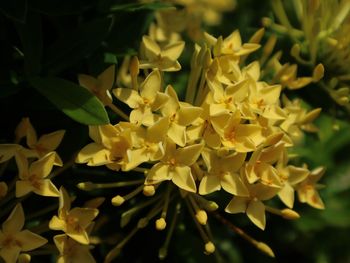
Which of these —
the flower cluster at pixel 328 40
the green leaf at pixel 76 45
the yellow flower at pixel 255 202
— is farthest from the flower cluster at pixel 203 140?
the flower cluster at pixel 328 40

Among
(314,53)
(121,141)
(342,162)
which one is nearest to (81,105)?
(121,141)

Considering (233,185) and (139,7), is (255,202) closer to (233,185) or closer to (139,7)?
(233,185)

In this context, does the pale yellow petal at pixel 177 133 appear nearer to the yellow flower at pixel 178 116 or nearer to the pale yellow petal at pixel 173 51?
the yellow flower at pixel 178 116

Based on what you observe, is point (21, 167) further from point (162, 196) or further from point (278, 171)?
point (278, 171)

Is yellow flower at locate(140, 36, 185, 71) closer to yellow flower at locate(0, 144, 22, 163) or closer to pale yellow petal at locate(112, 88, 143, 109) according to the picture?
pale yellow petal at locate(112, 88, 143, 109)

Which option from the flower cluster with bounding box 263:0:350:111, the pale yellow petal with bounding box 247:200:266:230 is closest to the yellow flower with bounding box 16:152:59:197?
the pale yellow petal with bounding box 247:200:266:230

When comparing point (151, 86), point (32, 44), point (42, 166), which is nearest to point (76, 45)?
point (32, 44)
